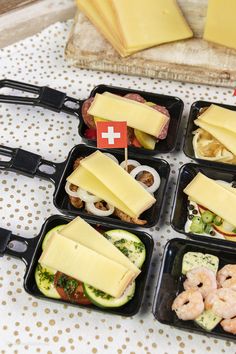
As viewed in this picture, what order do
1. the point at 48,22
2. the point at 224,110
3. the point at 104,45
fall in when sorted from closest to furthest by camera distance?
the point at 224,110 → the point at 104,45 → the point at 48,22

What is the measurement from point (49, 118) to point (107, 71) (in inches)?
13.8

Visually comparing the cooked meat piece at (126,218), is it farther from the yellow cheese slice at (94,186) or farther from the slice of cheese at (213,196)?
the slice of cheese at (213,196)

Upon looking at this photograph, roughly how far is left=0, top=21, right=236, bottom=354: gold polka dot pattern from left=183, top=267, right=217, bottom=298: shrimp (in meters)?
0.13

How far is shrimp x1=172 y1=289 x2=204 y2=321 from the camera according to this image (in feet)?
4.84

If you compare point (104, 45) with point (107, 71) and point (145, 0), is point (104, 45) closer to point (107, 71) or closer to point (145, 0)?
point (107, 71)

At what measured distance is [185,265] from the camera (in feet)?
5.31

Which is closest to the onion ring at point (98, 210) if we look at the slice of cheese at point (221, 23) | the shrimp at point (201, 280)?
the shrimp at point (201, 280)

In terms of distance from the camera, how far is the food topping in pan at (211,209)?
1.68 m

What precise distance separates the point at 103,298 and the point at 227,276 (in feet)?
1.22

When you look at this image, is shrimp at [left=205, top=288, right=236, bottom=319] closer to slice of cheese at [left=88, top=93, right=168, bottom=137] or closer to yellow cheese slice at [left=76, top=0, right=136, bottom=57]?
slice of cheese at [left=88, top=93, right=168, bottom=137]

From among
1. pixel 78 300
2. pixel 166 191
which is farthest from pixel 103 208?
pixel 78 300

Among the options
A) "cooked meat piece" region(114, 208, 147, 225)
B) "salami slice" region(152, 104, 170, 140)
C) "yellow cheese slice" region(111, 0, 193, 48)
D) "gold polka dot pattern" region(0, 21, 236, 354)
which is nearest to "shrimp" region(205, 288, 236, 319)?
"gold polka dot pattern" region(0, 21, 236, 354)

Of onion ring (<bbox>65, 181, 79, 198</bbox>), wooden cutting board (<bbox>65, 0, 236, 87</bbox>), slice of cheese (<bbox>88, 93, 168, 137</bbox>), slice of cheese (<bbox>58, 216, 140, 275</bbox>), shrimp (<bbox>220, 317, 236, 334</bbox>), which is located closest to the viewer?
shrimp (<bbox>220, 317, 236, 334</bbox>)

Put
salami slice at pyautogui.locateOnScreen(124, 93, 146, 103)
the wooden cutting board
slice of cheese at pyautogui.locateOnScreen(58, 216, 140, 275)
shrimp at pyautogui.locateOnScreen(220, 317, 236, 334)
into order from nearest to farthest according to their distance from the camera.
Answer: shrimp at pyautogui.locateOnScreen(220, 317, 236, 334)
slice of cheese at pyautogui.locateOnScreen(58, 216, 140, 275)
salami slice at pyautogui.locateOnScreen(124, 93, 146, 103)
the wooden cutting board
